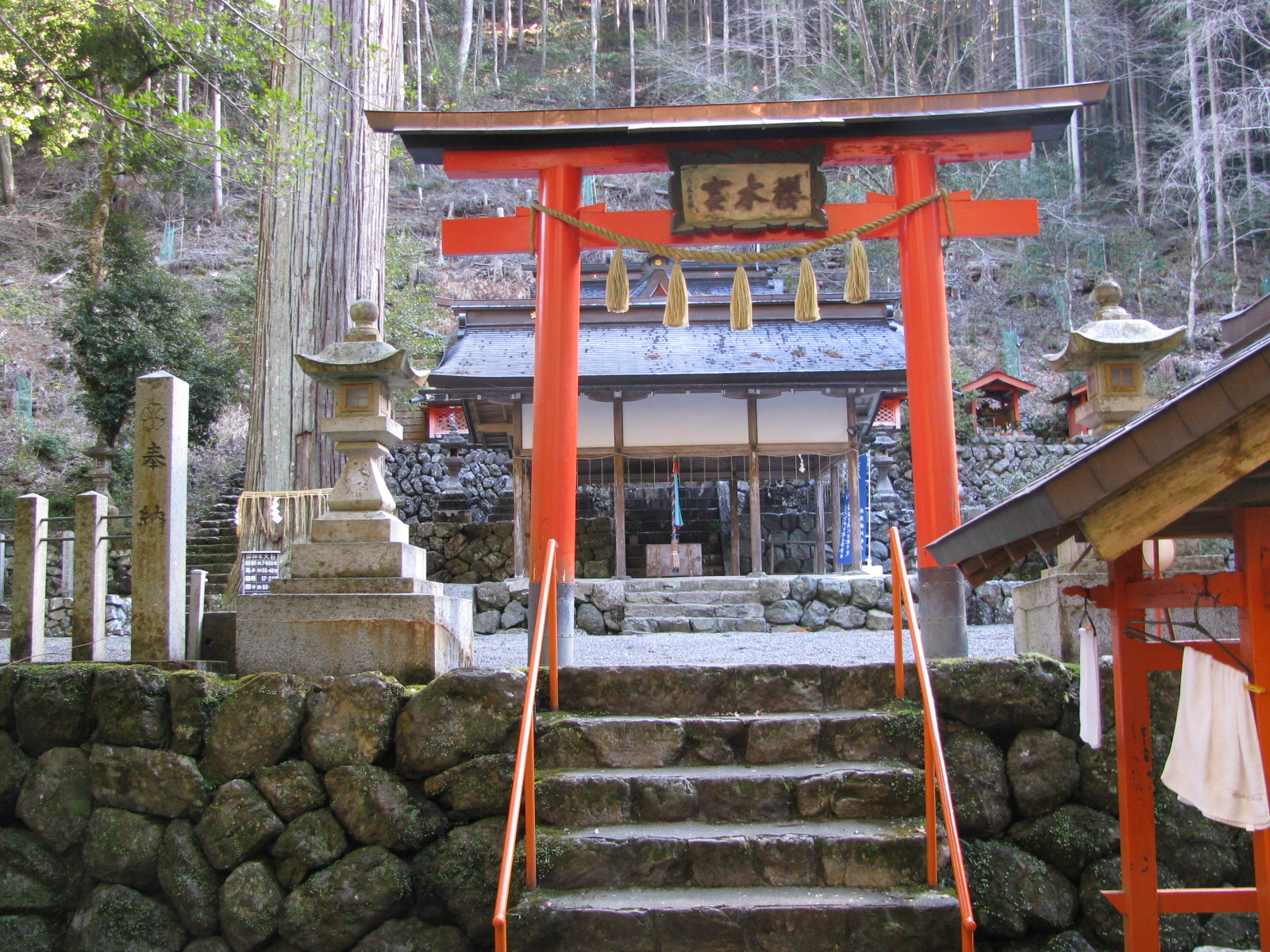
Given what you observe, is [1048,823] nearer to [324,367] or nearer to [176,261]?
[324,367]

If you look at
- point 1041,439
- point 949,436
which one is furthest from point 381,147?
point 1041,439

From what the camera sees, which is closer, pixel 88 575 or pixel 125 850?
pixel 125 850

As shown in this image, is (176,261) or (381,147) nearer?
(381,147)

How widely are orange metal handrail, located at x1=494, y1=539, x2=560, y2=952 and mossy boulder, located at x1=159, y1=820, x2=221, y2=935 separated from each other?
1479mm

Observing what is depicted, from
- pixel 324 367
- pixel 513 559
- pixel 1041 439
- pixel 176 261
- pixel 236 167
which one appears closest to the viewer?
pixel 324 367

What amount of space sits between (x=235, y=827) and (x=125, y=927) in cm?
72

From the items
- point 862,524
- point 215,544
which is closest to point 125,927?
point 215,544

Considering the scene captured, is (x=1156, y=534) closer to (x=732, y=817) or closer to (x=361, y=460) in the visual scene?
(x=732, y=817)

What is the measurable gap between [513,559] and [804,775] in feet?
32.6

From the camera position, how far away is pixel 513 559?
45.4ft

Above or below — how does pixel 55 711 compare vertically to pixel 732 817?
above

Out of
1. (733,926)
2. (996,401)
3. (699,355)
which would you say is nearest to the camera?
(733,926)

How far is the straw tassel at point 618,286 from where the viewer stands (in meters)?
5.97

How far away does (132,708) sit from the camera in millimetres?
4688
